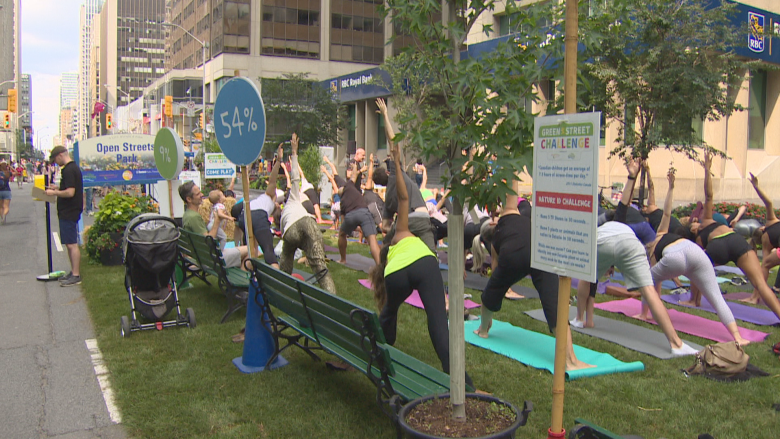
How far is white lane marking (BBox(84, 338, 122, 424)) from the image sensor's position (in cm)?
465

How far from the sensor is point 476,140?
3.15m

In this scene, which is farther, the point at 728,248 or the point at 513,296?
the point at 513,296

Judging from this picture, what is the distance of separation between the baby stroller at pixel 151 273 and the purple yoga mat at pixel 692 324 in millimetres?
5157

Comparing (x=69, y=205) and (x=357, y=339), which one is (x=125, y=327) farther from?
(x=69, y=205)

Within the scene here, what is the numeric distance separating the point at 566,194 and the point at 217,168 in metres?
14.5

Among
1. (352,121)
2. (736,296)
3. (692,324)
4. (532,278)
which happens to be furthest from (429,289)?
(352,121)

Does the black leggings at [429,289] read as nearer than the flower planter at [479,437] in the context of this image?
No

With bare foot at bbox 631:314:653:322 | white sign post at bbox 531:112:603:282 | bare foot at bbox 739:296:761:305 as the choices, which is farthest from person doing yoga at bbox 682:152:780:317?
white sign post at bbox 531:112:603:282

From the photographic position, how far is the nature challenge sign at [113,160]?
12.2 metres

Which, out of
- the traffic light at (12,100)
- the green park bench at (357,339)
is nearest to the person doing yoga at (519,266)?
the green park bench at (357,339)

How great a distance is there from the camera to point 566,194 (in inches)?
118

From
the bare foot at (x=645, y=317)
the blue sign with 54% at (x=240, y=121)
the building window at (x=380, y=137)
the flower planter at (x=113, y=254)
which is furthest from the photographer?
the building window at (x=380, y=137)

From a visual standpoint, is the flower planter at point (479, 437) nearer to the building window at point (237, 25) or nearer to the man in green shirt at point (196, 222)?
the man in green shirt at point (196, 222)

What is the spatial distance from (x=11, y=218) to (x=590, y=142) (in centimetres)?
2411
